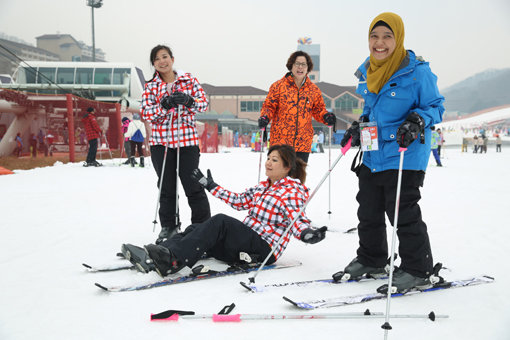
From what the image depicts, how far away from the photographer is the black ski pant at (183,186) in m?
3.44

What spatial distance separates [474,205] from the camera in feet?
17.8

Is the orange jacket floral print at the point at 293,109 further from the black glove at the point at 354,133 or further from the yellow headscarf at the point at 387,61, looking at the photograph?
the yellow headscarf at the point at 387,61

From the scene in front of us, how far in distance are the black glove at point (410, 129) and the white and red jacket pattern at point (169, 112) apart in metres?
1.91

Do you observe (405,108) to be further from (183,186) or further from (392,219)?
(183,186)

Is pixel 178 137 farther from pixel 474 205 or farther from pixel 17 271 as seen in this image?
pixel 474 205

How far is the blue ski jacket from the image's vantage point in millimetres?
2229

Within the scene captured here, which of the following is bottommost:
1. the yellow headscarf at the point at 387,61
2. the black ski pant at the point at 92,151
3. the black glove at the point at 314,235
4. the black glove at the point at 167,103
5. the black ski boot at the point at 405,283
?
the black ski boot at the point at 405,283

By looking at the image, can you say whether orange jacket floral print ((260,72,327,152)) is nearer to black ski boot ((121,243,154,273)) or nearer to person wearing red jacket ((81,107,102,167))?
black ski boot ((121,243,154,273))

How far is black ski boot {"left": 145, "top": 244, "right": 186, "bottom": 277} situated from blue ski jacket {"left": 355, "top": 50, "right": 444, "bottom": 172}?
4.51ft

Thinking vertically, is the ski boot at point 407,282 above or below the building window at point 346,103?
below

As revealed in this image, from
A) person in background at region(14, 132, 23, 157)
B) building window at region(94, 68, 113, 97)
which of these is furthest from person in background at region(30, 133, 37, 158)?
building window at region(94, 68, 113, 97)

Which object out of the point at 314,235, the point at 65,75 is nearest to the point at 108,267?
the point at 314,235

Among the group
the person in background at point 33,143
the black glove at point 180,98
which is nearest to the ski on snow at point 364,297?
the black glove at point 180,98

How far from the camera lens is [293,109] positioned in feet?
13.0
